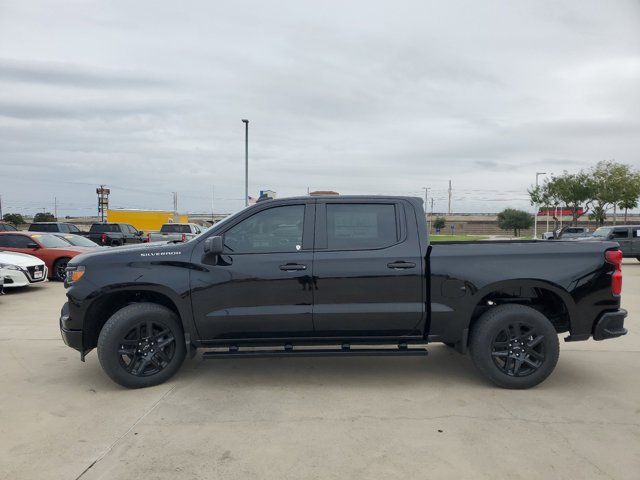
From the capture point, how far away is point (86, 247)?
1395cm

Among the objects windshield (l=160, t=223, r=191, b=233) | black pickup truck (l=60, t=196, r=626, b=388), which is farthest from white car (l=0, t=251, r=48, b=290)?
windshield (l=160, t=223, r=191, b=233)

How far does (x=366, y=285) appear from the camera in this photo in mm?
4574

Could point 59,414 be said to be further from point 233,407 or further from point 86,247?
point 86,247

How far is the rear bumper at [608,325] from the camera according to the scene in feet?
15.2

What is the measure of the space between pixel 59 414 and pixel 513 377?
4028 millimetres

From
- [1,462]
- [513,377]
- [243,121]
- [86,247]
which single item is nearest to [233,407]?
[1,462]

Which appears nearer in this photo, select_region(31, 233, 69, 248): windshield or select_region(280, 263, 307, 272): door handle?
select_region(280, 263, 307, 272): door handle

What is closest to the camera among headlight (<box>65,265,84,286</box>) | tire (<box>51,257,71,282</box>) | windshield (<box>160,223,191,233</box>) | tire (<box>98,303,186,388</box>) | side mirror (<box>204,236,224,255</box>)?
side mirror (<box>204,236,224,255</box>)

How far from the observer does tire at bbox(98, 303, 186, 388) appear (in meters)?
4.54

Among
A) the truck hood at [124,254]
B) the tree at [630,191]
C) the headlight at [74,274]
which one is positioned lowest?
the headlight at [74,274]

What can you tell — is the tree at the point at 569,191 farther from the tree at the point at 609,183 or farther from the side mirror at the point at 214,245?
the side mirror at the point at 214,245

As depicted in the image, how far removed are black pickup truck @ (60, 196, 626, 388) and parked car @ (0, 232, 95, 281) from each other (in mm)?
9393

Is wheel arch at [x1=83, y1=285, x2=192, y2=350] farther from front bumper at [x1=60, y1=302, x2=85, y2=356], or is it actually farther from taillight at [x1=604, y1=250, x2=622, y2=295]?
taillight at [x1=604, y1=250, x2=622, y2=295]

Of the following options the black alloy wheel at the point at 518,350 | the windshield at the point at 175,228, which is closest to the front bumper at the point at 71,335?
the black alloy wheel at the point at 518,350
